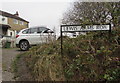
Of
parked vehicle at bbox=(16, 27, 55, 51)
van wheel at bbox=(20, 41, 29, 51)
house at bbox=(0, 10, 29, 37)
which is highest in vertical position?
house at bbox=(0, 10, 29, 37)

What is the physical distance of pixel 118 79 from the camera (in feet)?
11.7

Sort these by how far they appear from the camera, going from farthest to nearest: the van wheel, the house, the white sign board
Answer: the house
the van wheel
the white sign board

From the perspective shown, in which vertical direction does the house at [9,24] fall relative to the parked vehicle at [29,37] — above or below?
above

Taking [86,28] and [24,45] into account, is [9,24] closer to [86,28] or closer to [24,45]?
[24,45]

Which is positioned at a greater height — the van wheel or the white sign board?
the white sign board

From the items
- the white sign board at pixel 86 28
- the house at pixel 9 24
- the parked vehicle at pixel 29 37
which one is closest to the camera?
the white sign board at pixel 86 28

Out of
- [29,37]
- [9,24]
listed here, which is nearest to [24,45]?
[29,37]

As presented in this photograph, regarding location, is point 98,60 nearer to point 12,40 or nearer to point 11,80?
point 11,80

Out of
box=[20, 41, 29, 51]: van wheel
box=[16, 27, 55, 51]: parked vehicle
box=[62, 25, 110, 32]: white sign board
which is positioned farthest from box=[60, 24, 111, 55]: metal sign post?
box=[20, 41, 29, 51]: van wheel

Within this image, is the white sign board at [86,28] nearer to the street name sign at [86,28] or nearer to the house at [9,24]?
the street name sign at [86,28]

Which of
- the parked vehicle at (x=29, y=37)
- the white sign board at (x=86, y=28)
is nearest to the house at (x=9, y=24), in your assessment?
the parked vehicle at (x=29, y=37)

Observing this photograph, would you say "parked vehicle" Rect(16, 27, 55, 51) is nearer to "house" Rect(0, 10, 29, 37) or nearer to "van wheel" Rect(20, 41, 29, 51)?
"van wheel" Rect(20, 41, 29, 51)

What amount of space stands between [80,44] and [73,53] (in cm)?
60

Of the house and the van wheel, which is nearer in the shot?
the van wheel
